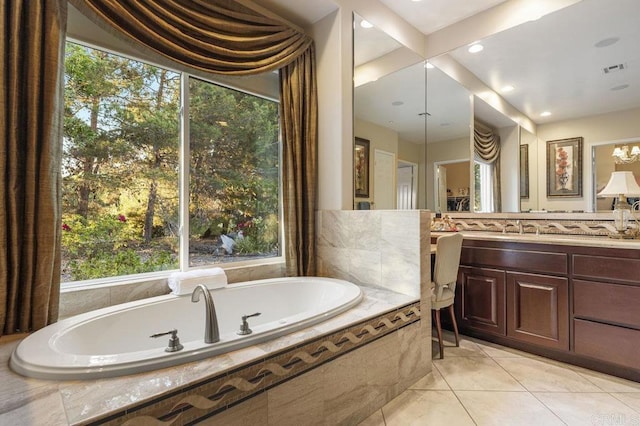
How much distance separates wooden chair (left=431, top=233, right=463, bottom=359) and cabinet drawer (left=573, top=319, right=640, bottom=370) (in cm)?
84

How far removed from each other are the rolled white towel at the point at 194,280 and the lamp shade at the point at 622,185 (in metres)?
2.85

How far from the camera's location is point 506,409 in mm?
1781

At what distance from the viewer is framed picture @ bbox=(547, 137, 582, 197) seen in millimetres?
2521

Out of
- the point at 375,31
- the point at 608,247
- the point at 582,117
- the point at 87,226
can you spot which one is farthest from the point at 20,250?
the point at 582,117

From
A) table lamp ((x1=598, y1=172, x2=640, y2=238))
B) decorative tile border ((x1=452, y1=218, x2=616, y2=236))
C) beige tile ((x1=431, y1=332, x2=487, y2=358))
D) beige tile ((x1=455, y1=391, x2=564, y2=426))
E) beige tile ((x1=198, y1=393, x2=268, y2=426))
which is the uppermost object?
table lamp ((x1=598, y1=172, x2=640, y2=238))

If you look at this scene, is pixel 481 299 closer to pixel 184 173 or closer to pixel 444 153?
pixel 444 153

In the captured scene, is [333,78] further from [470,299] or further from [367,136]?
[470,299]

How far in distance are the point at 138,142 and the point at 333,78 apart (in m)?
1.57

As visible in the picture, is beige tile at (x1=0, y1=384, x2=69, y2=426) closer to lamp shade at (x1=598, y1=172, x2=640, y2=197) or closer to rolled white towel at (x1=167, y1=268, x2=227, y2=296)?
rolled white towel at (x1=167, y1=268, x2=227, y2=296)

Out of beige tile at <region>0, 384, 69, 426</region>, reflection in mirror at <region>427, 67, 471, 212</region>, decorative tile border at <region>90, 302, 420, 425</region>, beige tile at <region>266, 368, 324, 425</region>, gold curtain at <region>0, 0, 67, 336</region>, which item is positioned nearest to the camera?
beige tile at <region>0, 384, 69, 426</region>

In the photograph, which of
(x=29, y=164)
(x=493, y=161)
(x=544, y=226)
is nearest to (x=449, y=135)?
(x=493, y=161)

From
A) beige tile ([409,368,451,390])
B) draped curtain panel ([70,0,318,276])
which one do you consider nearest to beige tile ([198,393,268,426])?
beige tile ([409,368,451,390])

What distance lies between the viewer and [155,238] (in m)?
2.14

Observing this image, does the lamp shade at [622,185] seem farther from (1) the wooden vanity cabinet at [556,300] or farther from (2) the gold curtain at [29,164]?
(2) the gold curtain at [29,164]
